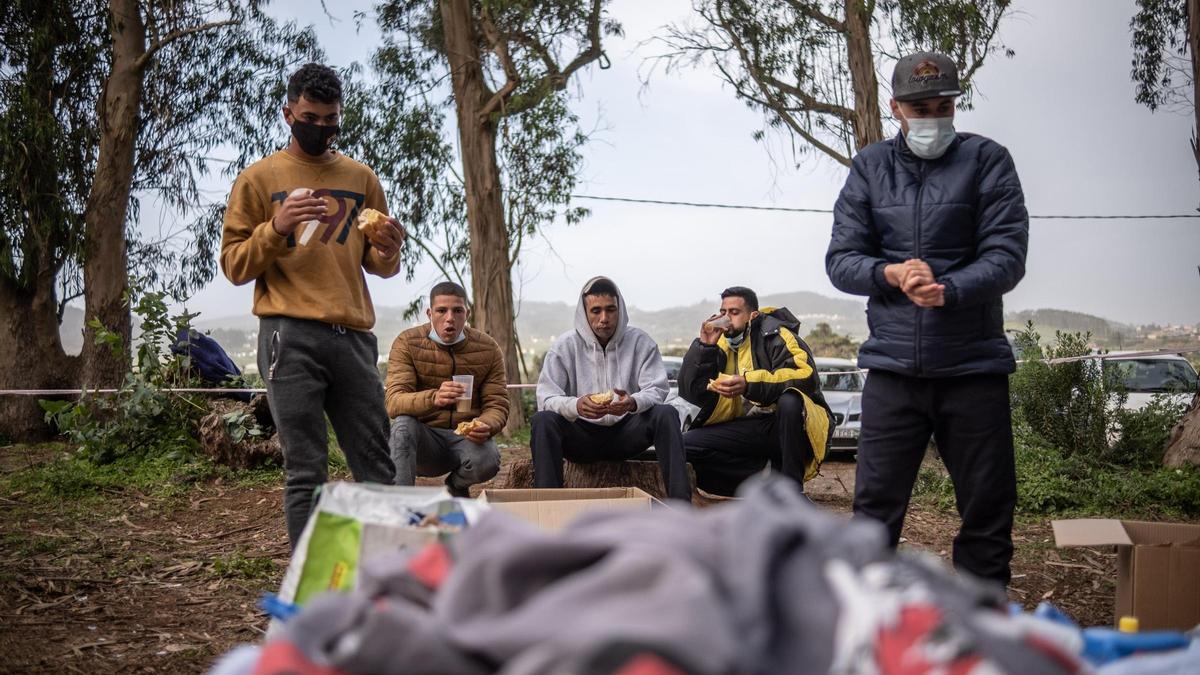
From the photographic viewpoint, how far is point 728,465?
602 centimetres

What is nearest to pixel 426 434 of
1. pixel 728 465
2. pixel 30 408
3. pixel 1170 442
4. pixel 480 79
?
pixel 728 465

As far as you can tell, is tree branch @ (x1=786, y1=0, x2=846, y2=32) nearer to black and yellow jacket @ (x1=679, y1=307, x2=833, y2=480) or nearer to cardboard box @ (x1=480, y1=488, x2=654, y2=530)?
black and yellow jacket @ (x1=679, y1=307, x2=833, y2=480)

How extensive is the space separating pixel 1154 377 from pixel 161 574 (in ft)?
32.3

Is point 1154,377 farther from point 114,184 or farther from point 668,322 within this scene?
point 668,322

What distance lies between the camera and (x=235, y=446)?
8375 mm

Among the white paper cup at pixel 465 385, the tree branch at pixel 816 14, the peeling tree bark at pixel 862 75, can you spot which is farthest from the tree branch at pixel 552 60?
the white paper cup at pixel 465 385

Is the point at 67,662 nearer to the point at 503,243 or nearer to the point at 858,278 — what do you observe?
the point at 858,278

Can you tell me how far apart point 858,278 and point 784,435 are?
2562 mm

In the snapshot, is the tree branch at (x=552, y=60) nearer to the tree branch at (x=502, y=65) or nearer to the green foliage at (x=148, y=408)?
the tree branch at (x=502, y=65)

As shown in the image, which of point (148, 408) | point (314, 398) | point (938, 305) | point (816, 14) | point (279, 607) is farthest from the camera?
point (816, 14)

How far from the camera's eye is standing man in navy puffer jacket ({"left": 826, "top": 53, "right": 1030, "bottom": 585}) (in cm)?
322

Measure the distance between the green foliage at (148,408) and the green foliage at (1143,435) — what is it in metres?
7.75

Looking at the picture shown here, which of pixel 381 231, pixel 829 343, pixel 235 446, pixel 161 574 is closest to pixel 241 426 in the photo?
pixel 235 446

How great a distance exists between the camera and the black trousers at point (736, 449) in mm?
5914
